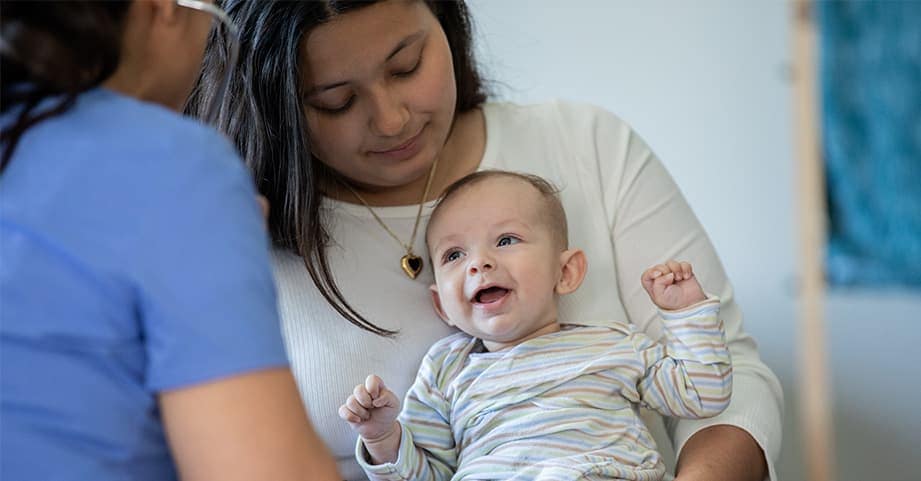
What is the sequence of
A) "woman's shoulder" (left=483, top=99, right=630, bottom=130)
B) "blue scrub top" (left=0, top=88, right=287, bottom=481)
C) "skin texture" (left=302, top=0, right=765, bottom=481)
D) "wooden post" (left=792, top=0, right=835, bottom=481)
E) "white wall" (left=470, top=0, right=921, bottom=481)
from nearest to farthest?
"blue scrub top" (left=0, top=88, right=287, bottom=481) < "wooden post" (left=792, top=0, right=835, bottom=481) < "skin texture" (left=302, top=0, right=765, bottom=481) < "woman's shoulder" (left=483, top=99, right=630, bottom=130) < "white wall" (left=470, top=0, right=921, bottom=481)

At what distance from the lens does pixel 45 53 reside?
0.95 m

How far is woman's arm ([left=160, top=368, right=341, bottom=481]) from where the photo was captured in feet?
3.10

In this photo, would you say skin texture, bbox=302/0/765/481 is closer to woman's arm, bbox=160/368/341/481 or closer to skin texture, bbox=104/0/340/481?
skin texture, bbox=104/0/340/481

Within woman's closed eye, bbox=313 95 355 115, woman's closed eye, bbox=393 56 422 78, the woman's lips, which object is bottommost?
the woman's lips

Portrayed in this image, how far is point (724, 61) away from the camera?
243 centimetres

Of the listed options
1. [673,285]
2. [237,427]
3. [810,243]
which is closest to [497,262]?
[673,285]

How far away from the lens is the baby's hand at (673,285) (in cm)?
149

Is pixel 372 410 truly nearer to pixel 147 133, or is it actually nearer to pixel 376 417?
pixel 376 417

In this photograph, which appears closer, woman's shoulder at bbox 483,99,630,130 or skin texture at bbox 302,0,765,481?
skin texture at bbox 302,0,765,481

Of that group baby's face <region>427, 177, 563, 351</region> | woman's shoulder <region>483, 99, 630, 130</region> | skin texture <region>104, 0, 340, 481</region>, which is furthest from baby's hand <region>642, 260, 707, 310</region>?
skin texture <region>104, 0, 340, 481</region>

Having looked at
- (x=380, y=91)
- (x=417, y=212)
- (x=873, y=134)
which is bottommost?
(x=417, y=212)

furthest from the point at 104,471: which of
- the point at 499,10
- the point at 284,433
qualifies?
the point at 499,10

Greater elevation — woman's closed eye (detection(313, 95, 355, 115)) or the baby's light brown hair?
woman's closed eye (detection(313, 95, 355, 115))

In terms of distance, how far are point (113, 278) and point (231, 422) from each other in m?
0.16
